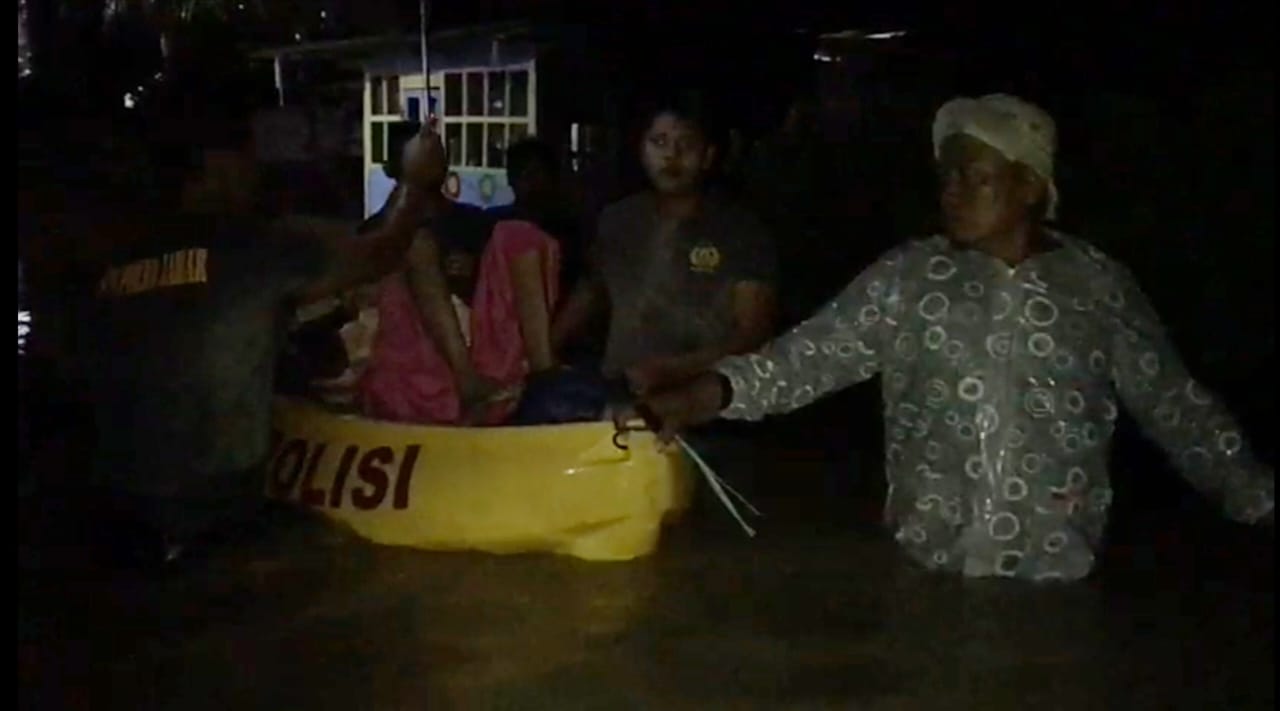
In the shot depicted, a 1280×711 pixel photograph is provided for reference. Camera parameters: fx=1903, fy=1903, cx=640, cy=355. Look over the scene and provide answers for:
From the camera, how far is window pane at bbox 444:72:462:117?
31.6 feet

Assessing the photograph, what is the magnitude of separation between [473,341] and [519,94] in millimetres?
3926

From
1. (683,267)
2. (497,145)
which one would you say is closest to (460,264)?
(683,267)

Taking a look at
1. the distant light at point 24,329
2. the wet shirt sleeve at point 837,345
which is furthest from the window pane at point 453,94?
the wet shirt sleeve at point 837,345

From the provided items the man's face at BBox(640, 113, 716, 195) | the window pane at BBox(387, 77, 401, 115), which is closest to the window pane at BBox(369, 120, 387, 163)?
the window pane at BBox(387, 77, 401, 115)

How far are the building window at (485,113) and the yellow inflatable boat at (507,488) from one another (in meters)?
3.75

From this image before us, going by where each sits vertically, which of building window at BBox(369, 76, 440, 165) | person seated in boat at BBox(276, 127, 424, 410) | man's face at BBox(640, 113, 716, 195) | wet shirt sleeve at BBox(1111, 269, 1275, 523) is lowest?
person seated in boat at BBox(276, 127, 424, 410)

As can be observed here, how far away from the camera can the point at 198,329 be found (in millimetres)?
5500

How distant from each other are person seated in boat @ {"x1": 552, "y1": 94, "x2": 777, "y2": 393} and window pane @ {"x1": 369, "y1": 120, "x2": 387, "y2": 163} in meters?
1.98

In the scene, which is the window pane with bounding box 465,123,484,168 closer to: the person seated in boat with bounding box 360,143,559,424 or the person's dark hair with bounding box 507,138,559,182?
the person's dark hair with bounding box 507,138,559,182

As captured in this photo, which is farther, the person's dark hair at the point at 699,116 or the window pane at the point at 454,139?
the window pane at the point at 454,139

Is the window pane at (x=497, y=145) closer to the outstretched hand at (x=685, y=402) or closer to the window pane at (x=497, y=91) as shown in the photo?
the window pane at (x=497, y=91)

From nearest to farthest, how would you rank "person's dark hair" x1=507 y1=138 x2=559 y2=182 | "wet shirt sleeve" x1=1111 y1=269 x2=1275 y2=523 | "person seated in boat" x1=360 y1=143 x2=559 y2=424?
"wet shirt sleeve" x1=1111 y1=269 x2=1275 y2=523 → "person seated in boat" x1=360 y1=143 x2=559 y2=424 → "person's dark hair" x1=507 y1=138 x2=559 y2=182

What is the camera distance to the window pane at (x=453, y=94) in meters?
9.63

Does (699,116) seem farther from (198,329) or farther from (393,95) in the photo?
(393,95)
